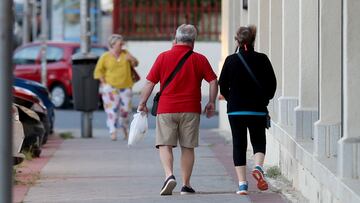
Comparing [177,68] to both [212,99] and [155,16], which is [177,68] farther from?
[155,16]

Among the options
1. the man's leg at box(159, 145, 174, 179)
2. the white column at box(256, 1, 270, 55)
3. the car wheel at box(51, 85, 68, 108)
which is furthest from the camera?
the car wheel at box(51, 85, 68, 108)

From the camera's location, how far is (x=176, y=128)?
11172mm

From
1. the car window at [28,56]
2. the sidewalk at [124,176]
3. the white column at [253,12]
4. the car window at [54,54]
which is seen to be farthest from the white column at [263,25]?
the car window at [28,56]

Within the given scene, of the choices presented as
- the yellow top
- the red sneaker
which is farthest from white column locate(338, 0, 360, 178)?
the yellow top

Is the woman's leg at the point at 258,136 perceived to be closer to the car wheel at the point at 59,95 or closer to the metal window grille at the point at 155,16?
the car wheel at the point at 59,95

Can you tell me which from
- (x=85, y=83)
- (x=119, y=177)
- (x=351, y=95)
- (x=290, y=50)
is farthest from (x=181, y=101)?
(x=85, y=83)

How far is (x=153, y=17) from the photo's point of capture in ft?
105

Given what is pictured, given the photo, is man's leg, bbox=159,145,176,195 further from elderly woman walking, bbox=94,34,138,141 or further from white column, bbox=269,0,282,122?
elderly woman walking, bbox=94,34,138,141

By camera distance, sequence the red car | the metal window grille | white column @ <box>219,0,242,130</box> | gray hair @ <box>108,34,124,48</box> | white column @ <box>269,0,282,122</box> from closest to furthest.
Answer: white column @ <box>269,0,282,122</box> → gray hair @ <box>108,34,124,48</box> → white column @ <box>219,0,242,130</box> → the red car → the metal window grille

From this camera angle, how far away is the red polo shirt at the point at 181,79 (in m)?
11.1

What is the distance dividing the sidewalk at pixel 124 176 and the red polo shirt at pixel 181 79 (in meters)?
0.88

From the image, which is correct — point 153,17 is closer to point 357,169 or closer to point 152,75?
point 152,75

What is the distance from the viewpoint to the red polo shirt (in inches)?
437

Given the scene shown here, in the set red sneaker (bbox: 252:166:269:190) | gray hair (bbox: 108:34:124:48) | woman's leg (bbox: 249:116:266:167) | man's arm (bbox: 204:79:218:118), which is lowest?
red sneaker (bbox: 252:166:269:190)
